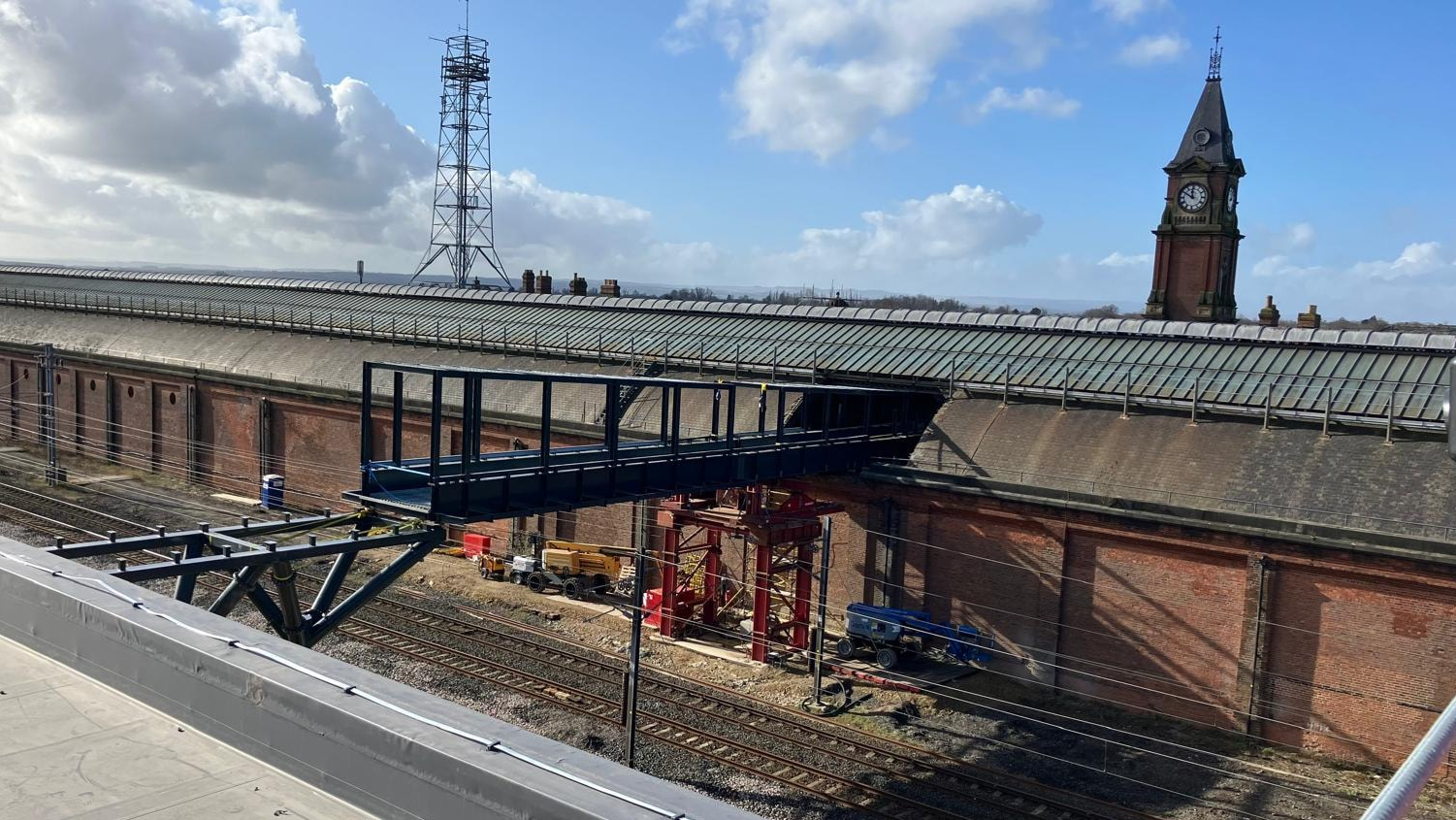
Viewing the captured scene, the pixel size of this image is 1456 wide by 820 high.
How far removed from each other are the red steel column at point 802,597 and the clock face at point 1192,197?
3370 cm

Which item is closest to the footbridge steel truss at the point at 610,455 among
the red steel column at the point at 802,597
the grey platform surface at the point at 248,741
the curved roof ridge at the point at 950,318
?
the red steel column at the point at 802,597

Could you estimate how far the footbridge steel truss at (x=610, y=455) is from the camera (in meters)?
15.1

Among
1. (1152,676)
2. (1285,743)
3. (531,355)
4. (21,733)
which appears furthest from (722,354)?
(21,733)

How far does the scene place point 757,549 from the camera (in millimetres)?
24375

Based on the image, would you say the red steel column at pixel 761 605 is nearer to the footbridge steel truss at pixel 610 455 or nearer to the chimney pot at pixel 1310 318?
the footbridge steel truss at pixel 610 455

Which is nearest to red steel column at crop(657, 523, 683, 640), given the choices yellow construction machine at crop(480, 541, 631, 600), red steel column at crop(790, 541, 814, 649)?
red steel column at crop(790, 541, 814, 649)

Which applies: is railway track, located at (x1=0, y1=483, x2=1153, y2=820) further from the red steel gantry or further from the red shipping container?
the red shipping container

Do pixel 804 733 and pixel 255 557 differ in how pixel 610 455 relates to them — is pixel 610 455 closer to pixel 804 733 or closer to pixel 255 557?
pixel 804 733

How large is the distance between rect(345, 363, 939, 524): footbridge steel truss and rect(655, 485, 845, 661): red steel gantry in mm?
990

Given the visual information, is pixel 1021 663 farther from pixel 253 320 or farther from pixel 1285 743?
pixel 253 320

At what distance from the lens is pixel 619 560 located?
28922mm

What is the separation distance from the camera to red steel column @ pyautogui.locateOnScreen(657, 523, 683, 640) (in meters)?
23.8

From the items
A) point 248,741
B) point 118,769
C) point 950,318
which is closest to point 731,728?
point 248,741

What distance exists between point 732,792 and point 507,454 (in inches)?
270
